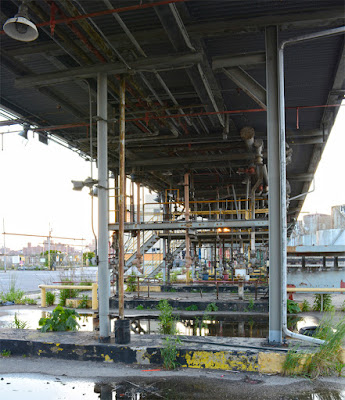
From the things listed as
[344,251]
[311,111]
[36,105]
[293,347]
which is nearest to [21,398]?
[293,347]

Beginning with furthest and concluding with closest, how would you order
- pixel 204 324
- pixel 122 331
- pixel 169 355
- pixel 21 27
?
pixel 204 324 < pixel 122 331 < pixel 169 355 < pixel 21 27

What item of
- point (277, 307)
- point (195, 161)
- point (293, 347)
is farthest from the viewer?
point (195, 161)

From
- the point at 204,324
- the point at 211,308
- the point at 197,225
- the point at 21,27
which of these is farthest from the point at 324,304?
the point at 21,27

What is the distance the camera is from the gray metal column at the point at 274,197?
7320 millimetres

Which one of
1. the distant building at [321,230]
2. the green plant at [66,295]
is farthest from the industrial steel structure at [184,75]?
the distant building at [321,230]

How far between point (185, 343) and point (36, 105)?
8785 millimetres

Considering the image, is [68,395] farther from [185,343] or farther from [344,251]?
[344,251]

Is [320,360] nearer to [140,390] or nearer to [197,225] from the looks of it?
[140,390]

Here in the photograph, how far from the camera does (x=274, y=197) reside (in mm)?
7523

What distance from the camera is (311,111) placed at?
13.1 meters

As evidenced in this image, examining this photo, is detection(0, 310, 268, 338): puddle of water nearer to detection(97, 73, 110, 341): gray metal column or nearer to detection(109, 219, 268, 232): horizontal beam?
detection(97, 73, 110, 341): gray metal column

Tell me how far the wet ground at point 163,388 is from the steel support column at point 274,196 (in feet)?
3.96

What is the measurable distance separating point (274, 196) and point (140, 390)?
13.3ft

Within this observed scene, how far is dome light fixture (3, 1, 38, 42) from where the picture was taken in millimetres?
5996
